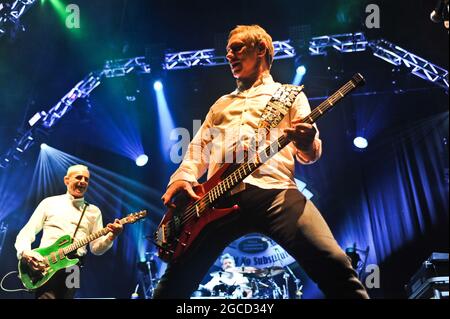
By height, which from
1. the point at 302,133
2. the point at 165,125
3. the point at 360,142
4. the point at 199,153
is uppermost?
the point at 165,125

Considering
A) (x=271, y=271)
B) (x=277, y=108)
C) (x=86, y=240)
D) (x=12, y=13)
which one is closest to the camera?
(x=277, y=108)

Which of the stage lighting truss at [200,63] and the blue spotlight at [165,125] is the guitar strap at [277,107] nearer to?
the stage lighting truss at [200,63]

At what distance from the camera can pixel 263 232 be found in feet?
8.43

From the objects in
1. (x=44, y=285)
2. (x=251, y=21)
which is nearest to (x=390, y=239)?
(x=251, y=21)

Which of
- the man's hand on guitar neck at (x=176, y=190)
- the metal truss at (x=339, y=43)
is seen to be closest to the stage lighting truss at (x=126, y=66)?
the metal truss at (x=339, y=43)

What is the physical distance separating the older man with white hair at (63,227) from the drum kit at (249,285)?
8.61 ft

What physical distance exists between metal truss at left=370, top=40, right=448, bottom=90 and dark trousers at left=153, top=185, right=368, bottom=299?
571cm

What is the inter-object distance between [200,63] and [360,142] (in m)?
3.31

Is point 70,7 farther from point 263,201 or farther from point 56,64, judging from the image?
point 263,201

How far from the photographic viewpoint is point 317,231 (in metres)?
2.37

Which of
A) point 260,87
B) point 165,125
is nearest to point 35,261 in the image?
point 260,87

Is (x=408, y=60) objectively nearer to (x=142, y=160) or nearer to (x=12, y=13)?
(x=142, y=160)

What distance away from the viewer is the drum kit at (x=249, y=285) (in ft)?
23.1

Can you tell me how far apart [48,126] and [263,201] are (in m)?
6.70
